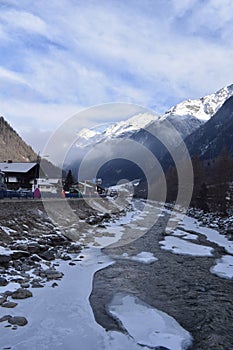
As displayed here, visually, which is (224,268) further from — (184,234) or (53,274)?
(184,234)

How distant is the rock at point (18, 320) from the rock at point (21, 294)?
2032mm

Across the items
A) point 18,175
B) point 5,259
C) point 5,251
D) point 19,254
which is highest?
point 18,175

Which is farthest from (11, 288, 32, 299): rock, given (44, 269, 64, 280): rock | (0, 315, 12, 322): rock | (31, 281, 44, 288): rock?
(44, 269, 64, 280): rock

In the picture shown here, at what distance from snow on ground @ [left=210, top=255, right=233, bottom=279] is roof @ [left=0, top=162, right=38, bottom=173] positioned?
5050cm

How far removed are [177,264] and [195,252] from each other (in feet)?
17.2

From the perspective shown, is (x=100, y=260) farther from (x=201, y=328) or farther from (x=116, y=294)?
(x=201, y=328)

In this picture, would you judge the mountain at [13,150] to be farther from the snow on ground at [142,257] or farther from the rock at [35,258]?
the rock at [35,258]

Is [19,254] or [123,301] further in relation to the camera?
[19,254]

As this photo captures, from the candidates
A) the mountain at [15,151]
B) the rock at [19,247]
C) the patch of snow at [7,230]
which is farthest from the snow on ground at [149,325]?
the mountain at [15,151]

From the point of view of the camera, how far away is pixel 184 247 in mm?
29422

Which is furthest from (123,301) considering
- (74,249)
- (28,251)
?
(74,249)

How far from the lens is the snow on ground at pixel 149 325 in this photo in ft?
35.3

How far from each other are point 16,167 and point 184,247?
48.6 m

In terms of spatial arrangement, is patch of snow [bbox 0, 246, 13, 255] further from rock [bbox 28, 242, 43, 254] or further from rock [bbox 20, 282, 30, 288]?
rock [bbox 20, 282, 30, 288]
